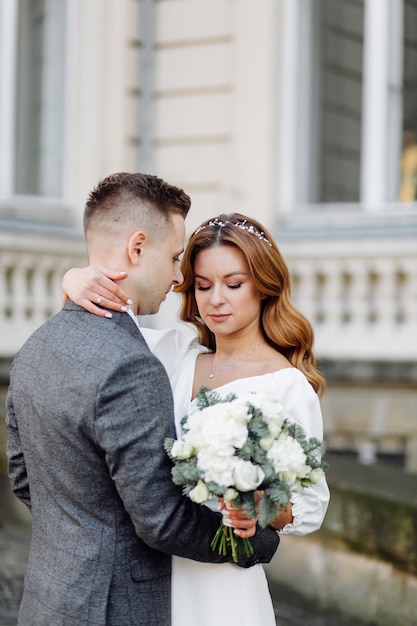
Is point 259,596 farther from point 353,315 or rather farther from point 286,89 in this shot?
point 286,89

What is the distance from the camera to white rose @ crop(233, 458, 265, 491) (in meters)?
2.09

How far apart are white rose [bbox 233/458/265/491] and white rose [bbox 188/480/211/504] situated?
0.07m

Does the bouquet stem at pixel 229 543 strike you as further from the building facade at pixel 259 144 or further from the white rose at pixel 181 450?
the building facade at pixel 259 144

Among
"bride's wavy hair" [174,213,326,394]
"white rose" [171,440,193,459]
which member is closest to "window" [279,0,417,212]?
"bride's wavy hair" [174,213,326,394]

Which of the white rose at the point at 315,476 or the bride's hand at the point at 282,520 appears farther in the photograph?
the bride's hand at the point at 282,520

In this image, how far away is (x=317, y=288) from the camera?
6.81 metres

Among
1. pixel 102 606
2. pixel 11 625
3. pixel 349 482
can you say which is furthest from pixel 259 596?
pixel 349 482

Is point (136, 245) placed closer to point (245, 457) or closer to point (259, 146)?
point (245, 457)

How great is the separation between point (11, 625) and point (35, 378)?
90.3 inches

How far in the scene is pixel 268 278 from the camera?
267 centimetres

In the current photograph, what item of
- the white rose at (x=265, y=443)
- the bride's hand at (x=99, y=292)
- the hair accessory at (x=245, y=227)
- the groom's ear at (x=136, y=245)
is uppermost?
the hair accessory at (x=245, y=227)

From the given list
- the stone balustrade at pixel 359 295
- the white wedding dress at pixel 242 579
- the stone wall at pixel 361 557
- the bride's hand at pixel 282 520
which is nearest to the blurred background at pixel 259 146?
the stone balustrade at pixel 359 295

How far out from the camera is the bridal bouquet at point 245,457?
6.91 ft

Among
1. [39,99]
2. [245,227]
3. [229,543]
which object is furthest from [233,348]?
[39,99]
